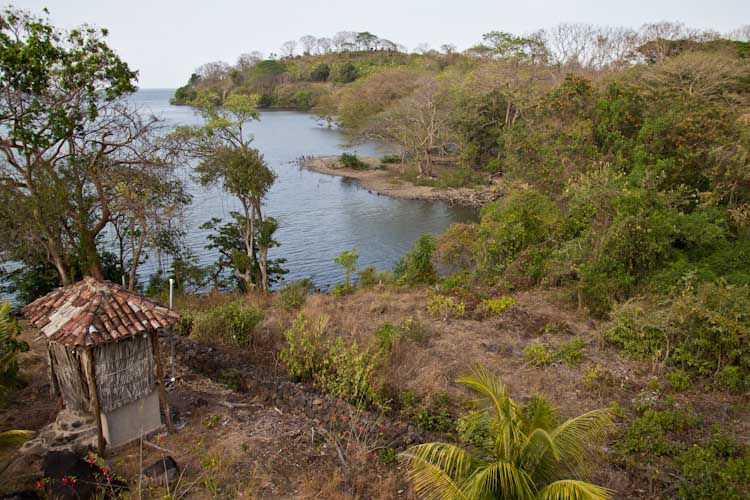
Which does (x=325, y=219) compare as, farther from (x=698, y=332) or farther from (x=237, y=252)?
(x=698, y=332)

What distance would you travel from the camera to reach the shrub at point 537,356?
352 inches

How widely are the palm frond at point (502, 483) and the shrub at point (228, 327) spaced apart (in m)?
6.37

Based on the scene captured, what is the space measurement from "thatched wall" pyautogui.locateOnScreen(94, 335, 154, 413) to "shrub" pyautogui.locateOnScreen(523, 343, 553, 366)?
19.6 ft

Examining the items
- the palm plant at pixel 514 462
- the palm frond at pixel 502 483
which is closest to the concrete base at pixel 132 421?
the palm plant at pixel 514 462

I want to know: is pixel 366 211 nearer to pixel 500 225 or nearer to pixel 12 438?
pixel 500 225

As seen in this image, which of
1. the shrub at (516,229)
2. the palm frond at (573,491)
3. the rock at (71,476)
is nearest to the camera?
the palm frond at (573,491)

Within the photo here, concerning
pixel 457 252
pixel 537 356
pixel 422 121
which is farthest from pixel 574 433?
pixel 422 121

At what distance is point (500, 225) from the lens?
1438cm

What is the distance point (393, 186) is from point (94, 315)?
1148 inches

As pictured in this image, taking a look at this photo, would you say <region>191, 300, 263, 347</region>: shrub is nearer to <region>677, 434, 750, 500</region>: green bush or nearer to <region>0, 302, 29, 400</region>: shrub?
<region>0, 302, 29, 400</region>: shrub

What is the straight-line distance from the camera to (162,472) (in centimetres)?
600

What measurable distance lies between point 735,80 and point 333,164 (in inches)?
1015

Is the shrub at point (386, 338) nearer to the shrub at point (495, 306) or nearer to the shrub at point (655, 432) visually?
the shrub at point (495, 306)

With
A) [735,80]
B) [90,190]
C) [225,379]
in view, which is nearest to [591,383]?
[225,379]
